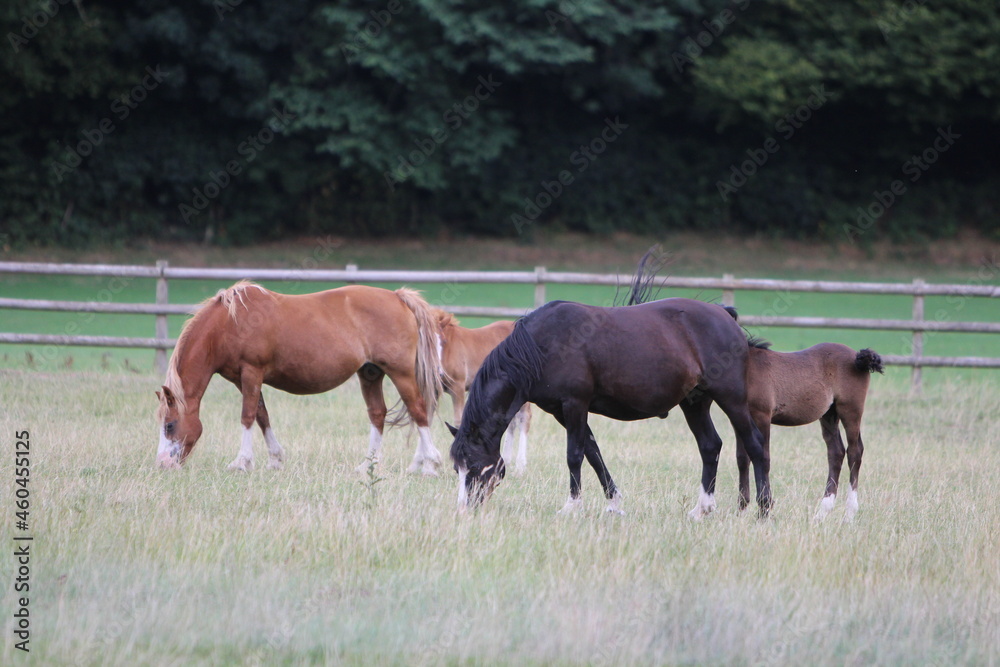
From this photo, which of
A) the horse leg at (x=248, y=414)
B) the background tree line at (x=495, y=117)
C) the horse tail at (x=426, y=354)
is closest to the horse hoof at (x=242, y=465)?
the horse leg at (x=248, y=414)

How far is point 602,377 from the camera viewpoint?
5.90 m

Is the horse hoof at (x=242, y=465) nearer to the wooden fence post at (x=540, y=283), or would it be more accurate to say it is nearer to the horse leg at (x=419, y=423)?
the horse leg at (x=419, y=423)

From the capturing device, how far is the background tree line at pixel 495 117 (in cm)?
2595

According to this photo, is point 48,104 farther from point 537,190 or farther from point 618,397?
point 618,397

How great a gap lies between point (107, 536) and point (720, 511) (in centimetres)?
367

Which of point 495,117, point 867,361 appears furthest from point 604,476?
point 495,117

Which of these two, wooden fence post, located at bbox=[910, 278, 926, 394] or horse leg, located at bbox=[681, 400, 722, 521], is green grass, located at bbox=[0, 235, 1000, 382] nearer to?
wooden fence post, located at bbox=[910, 278, 926, 394]

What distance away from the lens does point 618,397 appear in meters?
5.95

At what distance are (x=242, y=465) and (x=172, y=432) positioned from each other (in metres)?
0.55

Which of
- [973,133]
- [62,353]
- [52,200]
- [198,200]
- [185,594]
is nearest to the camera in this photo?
[185,594]

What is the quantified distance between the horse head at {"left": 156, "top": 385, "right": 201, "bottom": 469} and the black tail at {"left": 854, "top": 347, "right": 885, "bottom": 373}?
4.63 meters

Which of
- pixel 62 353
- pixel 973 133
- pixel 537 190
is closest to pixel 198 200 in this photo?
pixel 537 190

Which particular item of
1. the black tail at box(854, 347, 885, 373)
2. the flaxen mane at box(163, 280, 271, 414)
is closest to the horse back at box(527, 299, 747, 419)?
the black tail at box(854, 347, 885, 373)

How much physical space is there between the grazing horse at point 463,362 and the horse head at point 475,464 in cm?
244
